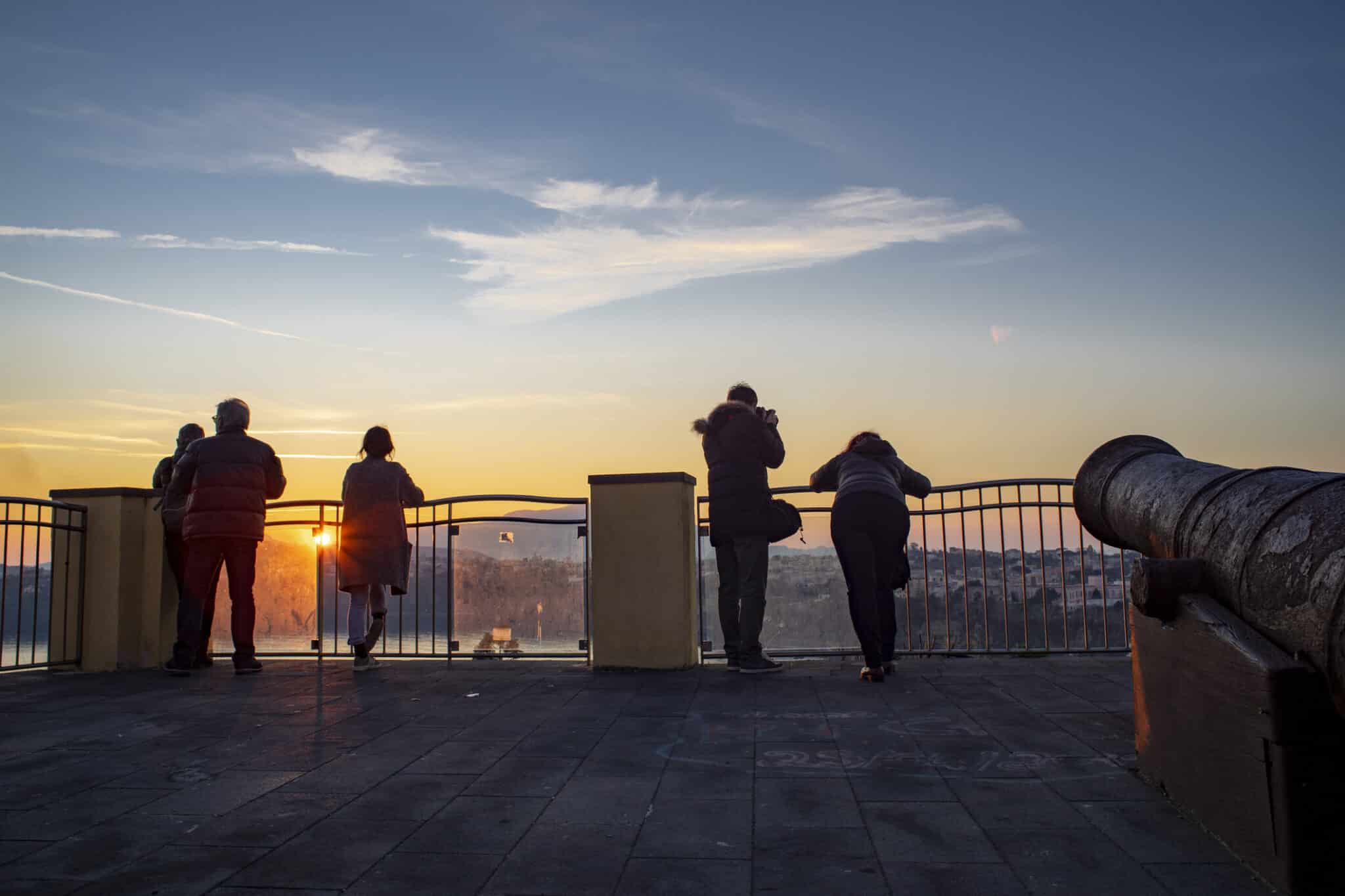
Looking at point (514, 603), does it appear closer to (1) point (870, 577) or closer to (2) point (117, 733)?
(1) point (870, 577)

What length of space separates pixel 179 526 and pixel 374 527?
1.88m

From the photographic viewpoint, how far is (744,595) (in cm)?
886

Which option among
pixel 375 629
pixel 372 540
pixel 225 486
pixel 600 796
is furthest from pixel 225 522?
pixel 600 796

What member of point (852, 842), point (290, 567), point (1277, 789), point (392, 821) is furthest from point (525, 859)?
point (290, 567)

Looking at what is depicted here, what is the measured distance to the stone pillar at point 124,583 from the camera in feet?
32.6

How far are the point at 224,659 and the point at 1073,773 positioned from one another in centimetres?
924

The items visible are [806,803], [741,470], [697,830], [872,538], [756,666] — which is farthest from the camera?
[741,470]

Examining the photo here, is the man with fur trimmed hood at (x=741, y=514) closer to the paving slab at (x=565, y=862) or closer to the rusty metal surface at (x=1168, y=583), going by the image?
Answer: the rusty metal surface at (x=1168, y=583)

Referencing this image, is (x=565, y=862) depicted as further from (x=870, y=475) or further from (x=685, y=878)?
(x=870, y=475)

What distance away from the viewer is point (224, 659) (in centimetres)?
1112

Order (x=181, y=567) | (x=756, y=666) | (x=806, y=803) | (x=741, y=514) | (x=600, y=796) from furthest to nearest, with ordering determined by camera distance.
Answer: (x=181, y=567)
(x=741, y=514)
(x=756, y=666)
(x=600, y=796)
(x=806, y=803)

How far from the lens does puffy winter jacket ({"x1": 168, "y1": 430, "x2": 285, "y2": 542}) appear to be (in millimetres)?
9086

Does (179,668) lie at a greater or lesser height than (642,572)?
lesser

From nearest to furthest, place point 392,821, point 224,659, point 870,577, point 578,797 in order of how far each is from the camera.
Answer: point 392,821, point 578,797, point 870,577, point 224,659
